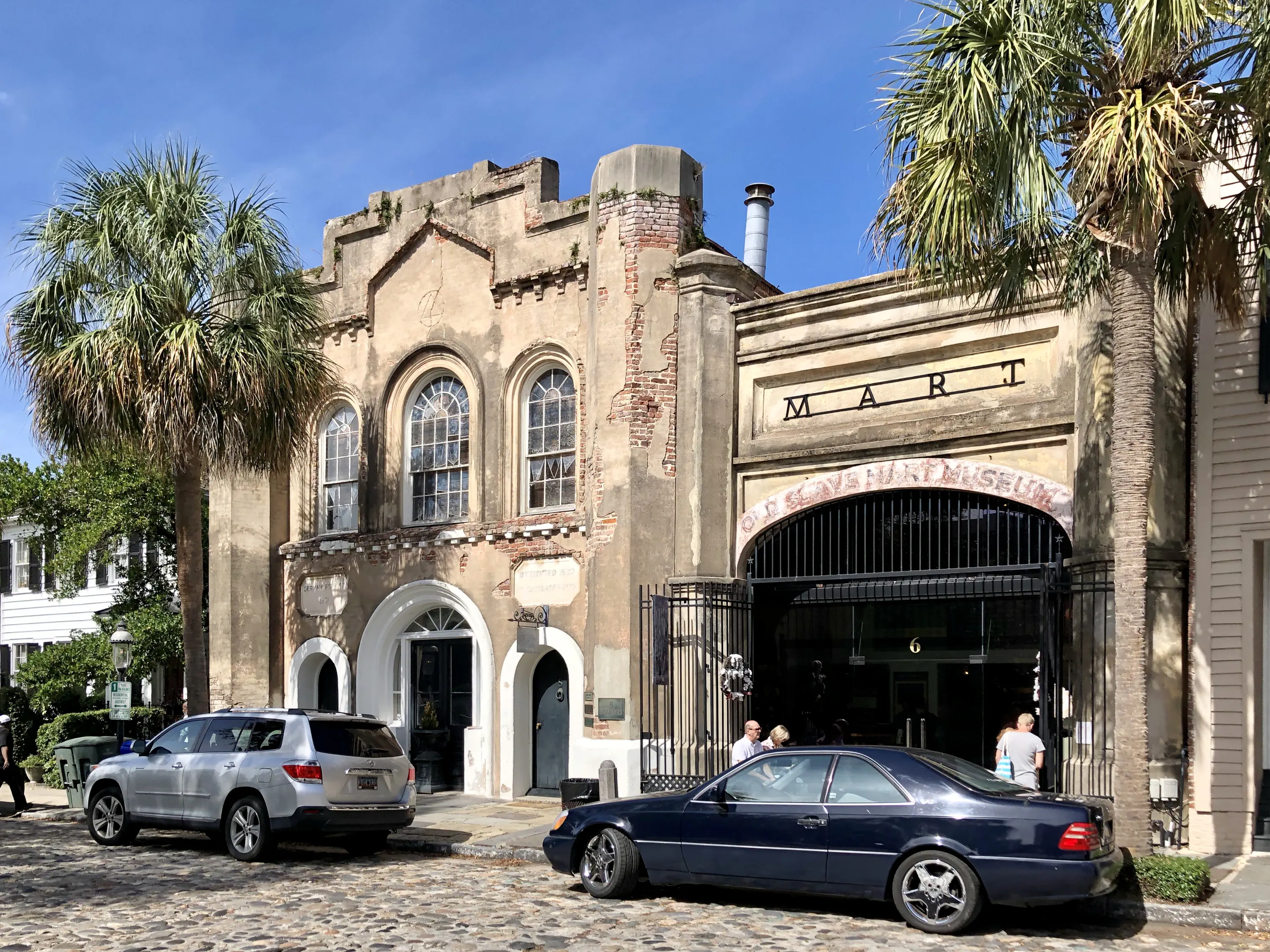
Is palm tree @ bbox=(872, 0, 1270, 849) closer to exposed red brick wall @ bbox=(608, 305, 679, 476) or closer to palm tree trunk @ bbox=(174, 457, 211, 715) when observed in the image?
exposed red brick wall @ bbox=(608, 305, 679, 476)

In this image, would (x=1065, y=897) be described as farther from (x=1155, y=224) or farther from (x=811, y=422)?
(x=811, y=422)

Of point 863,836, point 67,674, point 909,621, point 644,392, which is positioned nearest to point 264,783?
point 863,836

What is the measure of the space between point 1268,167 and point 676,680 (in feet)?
30.7

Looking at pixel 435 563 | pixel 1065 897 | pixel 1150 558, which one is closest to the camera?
pixel 1065 897

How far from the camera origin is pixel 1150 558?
12.9 metres

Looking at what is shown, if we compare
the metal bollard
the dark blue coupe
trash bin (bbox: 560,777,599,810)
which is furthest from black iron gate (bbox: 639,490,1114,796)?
the dark blue coupe

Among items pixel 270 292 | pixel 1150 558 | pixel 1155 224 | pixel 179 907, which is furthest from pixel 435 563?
pixel 1155 224

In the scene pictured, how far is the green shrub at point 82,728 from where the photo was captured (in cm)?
2238

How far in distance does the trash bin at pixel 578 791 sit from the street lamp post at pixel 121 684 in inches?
254

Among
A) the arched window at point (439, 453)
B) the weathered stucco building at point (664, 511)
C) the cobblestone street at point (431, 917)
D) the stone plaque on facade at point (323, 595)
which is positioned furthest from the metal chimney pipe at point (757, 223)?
the cobblestone street at point (431, 917)

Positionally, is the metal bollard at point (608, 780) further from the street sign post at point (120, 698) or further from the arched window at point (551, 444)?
the street sign post at point (120, 698)

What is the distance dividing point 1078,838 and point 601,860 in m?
3.96

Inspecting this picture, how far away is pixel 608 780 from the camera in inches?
623

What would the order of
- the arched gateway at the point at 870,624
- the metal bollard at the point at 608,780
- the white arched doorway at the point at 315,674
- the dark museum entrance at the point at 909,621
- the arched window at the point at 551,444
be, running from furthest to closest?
the white arched doorway at the point at 315,674
the arched window at the point at 551,444
the metal bollard at the point at 608,780
the arched gateway at the point at 870,624
the dark museum entrance at the point at 909,621
